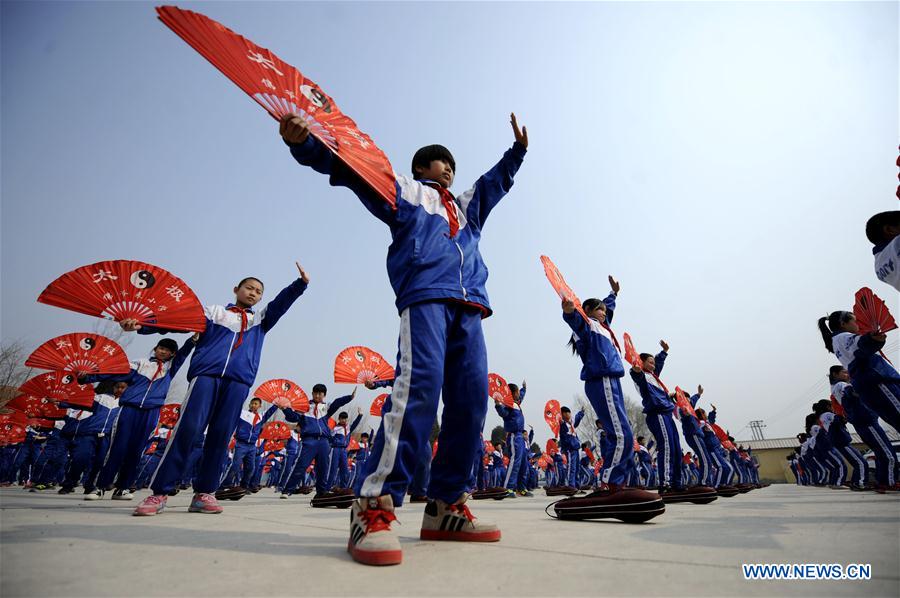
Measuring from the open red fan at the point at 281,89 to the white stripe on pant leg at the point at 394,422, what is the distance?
903 mm

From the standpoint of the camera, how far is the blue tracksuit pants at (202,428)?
13.9ft

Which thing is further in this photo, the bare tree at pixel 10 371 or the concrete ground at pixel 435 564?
the bare tree at pixel 10 371

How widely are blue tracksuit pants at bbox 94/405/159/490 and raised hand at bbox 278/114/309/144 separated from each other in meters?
6.88

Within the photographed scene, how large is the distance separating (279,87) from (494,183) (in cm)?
151

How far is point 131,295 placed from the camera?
477 cm

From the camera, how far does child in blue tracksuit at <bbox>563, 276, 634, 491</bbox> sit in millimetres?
4426

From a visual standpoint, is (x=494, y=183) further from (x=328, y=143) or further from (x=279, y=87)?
(x=279, y=87)

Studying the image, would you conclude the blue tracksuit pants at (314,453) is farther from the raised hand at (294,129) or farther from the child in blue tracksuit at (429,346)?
the raised hand at (294,129)

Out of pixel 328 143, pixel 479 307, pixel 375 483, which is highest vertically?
pixel 328 143

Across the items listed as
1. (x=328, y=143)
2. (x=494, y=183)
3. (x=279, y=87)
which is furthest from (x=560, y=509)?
(x=279, y=87)

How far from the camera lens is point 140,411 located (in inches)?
274

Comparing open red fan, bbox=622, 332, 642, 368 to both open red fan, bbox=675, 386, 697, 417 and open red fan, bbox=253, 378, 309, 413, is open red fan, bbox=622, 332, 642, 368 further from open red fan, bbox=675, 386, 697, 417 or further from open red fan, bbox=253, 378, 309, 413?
open red fan, bbox=253, 378, 309, 413

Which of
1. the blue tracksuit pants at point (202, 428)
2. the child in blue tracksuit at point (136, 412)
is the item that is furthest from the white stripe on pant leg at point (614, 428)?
the child in blue tracksuit at point (136, 412)

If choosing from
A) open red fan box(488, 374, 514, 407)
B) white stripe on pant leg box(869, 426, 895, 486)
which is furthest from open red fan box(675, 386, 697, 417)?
open red fan box(488, 374, 514, 407)
